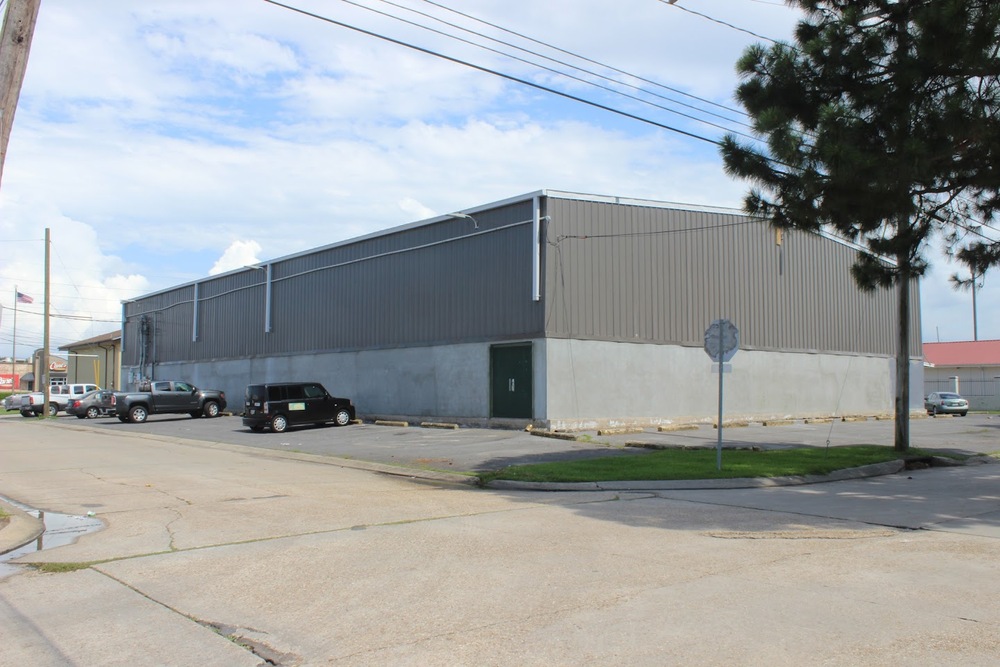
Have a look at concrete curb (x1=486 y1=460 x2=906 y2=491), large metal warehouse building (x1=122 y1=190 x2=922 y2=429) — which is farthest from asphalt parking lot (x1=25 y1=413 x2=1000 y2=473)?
concrete curb (x1=486 y1=460 x2=906 y2=491)

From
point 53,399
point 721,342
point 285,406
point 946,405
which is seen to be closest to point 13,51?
point 721,342

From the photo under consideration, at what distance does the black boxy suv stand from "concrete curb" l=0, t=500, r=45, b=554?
55.0 feet

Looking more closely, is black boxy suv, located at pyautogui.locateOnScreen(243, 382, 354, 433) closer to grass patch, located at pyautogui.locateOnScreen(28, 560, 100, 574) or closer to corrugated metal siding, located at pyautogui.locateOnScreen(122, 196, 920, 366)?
corrugated metal siding, located at pyautogui.locateOnScreen(122, 196, 920, 366)

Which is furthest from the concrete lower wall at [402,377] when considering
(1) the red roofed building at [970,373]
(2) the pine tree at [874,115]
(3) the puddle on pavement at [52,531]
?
(1) the red roofed building at [970,373]

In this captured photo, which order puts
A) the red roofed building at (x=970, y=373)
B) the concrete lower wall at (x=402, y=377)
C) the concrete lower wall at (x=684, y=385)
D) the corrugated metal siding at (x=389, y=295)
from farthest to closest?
the red roofed building at (x=970, y=373), the concrete lower wall at (x=402, y=377), the corrugated metal siding at (x=389, y=295), the concrete lower wall at (x=684, y=385)

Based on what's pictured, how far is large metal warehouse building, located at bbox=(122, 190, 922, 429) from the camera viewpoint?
2655 cm

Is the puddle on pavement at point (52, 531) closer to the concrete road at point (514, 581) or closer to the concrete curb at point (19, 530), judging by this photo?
the concrete curb at point (19, 530)

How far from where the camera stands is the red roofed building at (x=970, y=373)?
56.6 m

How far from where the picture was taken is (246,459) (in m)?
19.7

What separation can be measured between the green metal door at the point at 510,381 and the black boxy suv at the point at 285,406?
651cm

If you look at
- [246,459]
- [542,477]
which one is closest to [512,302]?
[246,459]

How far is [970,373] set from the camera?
58.9 m

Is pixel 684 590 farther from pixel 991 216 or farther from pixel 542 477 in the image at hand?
pixel 991 216

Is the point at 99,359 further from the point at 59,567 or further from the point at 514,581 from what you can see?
the point at 514,581
